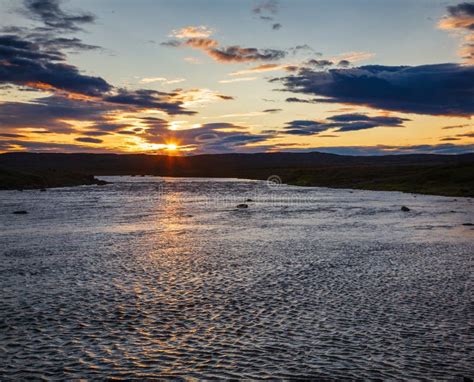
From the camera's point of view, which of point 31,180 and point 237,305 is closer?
point 237,305

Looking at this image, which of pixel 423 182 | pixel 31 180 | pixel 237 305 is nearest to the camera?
pixel 237 305

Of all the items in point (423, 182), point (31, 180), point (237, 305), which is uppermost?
point (423, 182)

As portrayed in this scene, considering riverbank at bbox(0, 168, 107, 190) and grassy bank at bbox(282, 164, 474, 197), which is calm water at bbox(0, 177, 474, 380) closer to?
grassy bank at bbox(282, 164, 474, 197)

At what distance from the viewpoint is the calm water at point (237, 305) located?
1669 cm

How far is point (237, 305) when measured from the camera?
24.0 m

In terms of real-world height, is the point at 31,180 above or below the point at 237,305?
above

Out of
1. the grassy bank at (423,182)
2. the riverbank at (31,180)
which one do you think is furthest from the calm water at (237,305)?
the riverbank at (31,180)

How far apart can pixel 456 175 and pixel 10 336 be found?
5507 inches

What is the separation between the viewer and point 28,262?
3491cm

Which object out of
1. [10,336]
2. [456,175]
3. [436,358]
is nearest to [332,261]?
[436,358]

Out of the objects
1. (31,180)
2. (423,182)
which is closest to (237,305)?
(423,182)

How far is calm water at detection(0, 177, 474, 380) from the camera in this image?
16.7 meters

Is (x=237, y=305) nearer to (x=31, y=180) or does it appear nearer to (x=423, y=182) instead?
(x=423, y=182)

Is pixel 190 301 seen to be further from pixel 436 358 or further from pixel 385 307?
pixel 436 358
